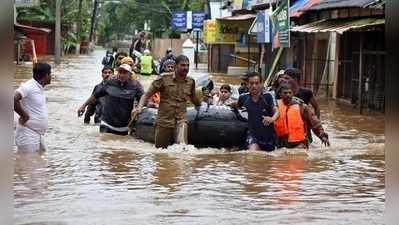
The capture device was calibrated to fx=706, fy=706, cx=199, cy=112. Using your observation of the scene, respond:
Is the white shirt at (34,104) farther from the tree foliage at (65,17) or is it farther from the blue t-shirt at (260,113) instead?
the tree foliage at (65,17)

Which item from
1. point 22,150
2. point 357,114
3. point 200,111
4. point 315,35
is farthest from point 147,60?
point 22,150

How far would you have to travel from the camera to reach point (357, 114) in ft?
57.7

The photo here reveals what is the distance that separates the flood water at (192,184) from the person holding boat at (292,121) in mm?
186

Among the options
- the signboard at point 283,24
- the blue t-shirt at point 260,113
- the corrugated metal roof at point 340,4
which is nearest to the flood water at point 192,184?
the blue t-shirt at point 260,113

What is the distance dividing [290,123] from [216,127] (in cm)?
→ 138

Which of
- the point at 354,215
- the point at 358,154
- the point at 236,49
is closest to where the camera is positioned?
the point at 354,215

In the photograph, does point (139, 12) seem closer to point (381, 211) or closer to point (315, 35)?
point (315, 35)

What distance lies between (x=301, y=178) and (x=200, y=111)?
9.97ft

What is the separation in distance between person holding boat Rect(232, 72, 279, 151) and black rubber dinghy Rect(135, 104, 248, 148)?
1.84 feet

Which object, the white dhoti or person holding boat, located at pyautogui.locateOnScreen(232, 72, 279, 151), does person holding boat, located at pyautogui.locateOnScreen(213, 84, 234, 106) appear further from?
the white dhoti

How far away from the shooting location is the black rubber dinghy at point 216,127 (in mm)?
10734

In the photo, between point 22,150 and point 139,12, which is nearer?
point 22,150

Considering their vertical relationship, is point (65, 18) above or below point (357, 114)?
above

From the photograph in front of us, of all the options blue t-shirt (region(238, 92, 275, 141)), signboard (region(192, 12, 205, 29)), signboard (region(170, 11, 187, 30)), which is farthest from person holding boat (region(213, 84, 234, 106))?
signboard (region(170, 11, 187, 30))
